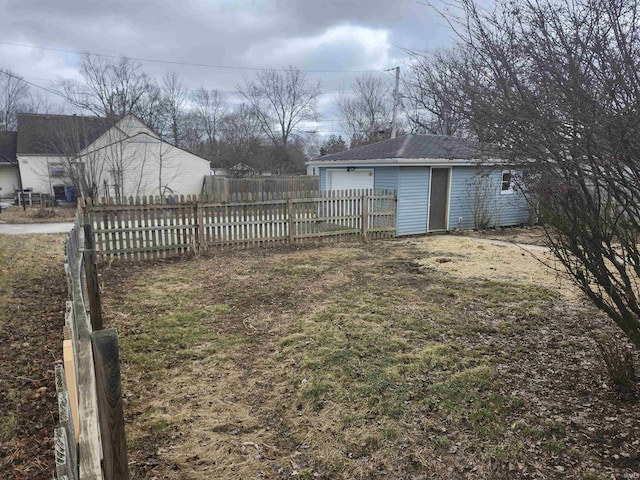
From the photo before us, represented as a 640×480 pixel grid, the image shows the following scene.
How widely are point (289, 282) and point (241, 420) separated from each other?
4107 millimetres

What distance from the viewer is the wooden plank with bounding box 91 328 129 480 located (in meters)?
1.75

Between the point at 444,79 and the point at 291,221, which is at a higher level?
the point at 444,79

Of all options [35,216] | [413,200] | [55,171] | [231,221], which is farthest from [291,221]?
[55,171]

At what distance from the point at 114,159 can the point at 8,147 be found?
1284 centimetres

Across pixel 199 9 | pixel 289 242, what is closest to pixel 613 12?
pixel 289 242

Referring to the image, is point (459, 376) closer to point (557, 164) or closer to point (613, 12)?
point (557, 164)

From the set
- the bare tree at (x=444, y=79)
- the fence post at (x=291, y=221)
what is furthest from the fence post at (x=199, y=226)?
the bare tree at (x=444, y=79)

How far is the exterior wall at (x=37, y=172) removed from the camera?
24172mm

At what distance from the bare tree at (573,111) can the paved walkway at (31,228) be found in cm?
1365

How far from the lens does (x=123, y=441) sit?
1.99 metres

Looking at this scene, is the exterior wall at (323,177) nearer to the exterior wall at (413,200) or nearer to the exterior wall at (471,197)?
the exterior wall at (413,200)

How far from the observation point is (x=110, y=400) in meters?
1.83

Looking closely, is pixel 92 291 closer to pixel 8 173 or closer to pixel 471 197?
pixel 471 197

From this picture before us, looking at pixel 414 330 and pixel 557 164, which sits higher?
pixel 557 164
